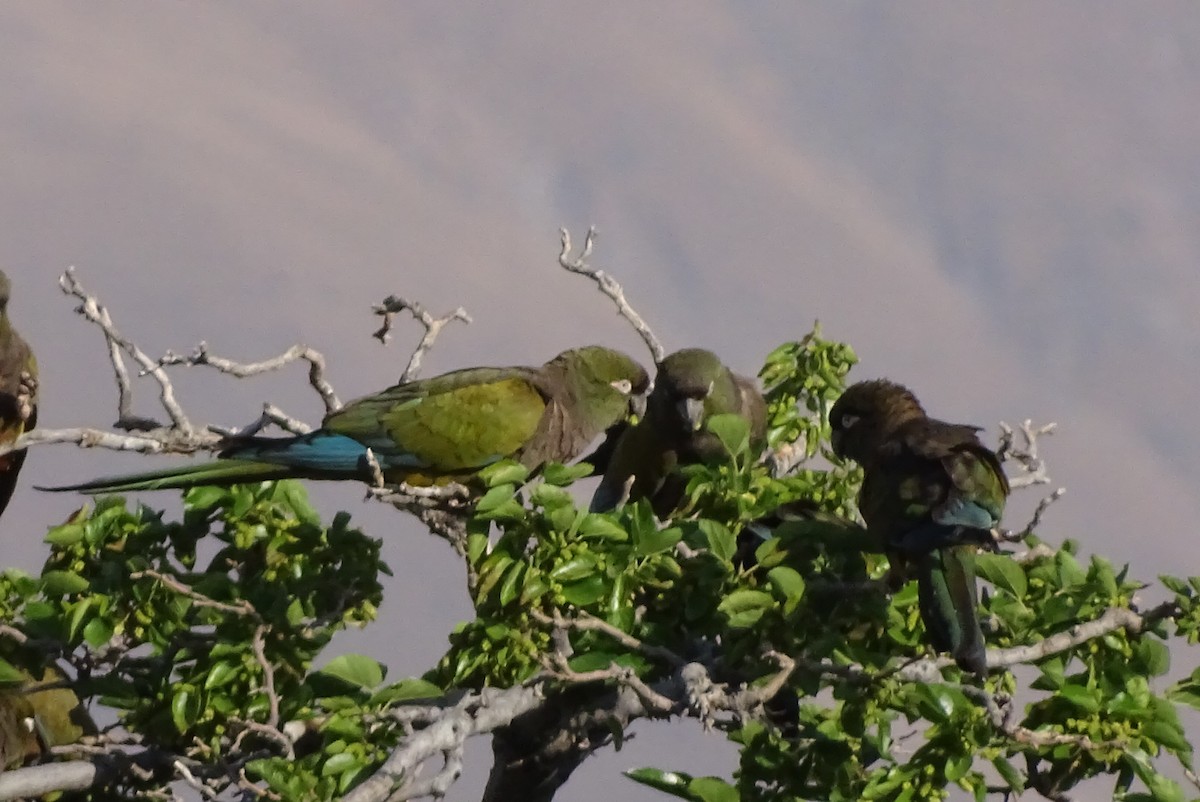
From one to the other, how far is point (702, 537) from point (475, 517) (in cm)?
71

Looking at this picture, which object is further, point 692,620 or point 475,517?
point 692,620

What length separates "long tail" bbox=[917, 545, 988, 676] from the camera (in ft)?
11.3

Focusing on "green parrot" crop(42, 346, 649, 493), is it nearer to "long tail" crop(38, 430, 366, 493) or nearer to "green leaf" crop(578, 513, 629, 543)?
"long tail" crop(38, 430, 366, 493)

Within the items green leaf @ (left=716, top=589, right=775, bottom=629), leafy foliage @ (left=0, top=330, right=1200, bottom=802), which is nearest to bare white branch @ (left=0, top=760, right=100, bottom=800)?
leafy foliage @ (left=0, top=330, right=1200, bottom=802)

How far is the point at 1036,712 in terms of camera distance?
3.46 meters

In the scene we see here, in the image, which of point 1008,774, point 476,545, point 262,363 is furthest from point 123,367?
point 1008,774

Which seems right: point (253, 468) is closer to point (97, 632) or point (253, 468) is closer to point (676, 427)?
point (97, 632)

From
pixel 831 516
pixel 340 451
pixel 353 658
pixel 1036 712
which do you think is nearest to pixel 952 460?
pixel 831 516

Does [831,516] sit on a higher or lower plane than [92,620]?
higher

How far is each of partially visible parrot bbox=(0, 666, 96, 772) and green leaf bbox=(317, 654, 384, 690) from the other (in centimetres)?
138

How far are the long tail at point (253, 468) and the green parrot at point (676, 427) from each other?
121 cm

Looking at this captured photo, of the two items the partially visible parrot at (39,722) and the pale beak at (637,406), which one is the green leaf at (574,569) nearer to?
the partially visible parrot at (39,722)

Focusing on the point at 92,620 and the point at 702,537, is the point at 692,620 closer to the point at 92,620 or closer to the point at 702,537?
the point at 702,537

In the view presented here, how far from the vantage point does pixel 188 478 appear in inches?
178
